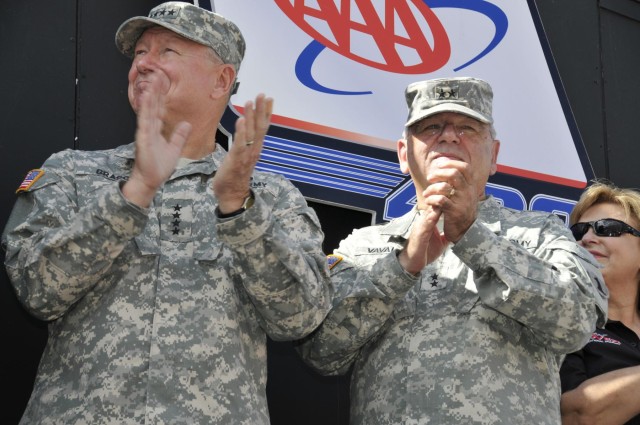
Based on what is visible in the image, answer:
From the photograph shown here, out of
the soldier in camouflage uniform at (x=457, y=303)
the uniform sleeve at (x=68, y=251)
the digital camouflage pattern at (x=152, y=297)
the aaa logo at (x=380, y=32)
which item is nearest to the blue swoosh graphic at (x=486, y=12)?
the aaa logo at (x=380, y=32)

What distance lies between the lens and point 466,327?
9.42ft

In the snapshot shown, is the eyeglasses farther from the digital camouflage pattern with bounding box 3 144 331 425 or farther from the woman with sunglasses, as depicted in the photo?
the woman with sunglasses

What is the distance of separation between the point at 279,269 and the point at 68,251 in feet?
1.50

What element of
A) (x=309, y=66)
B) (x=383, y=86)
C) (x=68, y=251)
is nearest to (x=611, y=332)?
(x=383, y=86)

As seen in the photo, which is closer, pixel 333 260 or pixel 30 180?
pixel 30 180

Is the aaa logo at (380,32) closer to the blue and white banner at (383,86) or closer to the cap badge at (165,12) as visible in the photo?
the blue and white banner at (383,86)

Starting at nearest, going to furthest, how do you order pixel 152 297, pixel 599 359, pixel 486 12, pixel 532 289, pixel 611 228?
pixel 152 297, pixel 532 289, pixel 599 359, pixel 611 228, pixel 486 12

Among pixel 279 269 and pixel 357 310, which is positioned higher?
pixel 279 269

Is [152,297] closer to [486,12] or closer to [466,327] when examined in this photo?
[466,327]

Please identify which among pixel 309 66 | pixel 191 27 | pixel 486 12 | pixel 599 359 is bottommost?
pixel 599 359

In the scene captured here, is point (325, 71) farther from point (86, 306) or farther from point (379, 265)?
point (86, 306)

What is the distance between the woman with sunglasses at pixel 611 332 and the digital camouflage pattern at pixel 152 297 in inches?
37.1

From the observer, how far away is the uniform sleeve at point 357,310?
9.30 feet

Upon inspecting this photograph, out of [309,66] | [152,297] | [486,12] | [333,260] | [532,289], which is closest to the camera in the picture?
[152,297]
